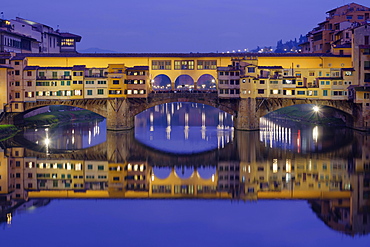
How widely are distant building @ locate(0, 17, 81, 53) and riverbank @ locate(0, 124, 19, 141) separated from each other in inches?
605

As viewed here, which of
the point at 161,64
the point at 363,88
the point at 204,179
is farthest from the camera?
the point at 161,64

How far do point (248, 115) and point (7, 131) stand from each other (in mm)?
27085

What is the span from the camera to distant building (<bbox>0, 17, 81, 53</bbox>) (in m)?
69.4

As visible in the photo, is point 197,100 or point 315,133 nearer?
point 315,133

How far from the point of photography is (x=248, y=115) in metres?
59.0

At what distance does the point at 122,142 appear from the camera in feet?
164

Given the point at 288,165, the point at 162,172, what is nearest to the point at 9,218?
the point at 162,172

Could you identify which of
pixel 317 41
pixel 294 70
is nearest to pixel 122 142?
pixel 294 70

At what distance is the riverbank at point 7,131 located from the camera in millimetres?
52309

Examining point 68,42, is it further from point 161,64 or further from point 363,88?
point 363,88

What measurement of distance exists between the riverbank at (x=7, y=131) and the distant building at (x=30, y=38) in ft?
50.4

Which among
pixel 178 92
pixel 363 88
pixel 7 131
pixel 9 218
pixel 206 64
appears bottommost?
pixel 9 218

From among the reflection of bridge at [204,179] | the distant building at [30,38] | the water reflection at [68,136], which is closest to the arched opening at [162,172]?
the reflection of bridge at [204,179]

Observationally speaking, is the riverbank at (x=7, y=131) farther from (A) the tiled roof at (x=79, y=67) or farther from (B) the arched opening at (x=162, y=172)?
(B) the arched opening at (x=162, y=172)
